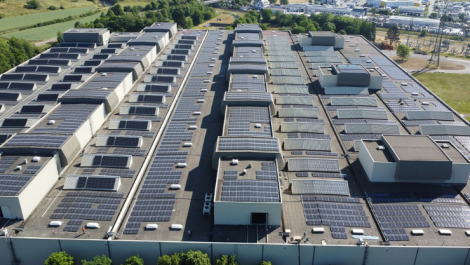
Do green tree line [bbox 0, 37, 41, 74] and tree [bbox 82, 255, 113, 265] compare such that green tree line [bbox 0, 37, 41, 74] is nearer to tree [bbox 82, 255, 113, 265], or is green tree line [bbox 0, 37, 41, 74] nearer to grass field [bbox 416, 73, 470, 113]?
tree [bbox 82, 255, 113, 265]

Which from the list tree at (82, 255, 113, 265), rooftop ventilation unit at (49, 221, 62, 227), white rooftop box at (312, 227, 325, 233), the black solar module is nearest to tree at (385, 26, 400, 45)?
white rooftop box at (312, 227, 325, 233)

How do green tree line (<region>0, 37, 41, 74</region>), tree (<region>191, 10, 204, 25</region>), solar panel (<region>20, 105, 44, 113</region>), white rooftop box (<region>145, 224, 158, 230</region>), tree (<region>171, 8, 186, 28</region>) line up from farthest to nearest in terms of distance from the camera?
tree (<region>191, 10, 204, 25</region>), tree (<region>171, 8, 186, 28</region>), green tree line (<region>0, 37, 41, 74</region>), solar panel (<region>20, 105, 44, 113</region>), white rooftop box (<region>145, 224, 158, 230</region>)

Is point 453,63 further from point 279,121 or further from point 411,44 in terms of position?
point 279,121

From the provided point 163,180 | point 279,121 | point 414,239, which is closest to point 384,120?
point 279,121

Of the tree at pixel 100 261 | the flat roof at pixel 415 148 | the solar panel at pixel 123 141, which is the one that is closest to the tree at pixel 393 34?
the flat roof at pixel 415 148

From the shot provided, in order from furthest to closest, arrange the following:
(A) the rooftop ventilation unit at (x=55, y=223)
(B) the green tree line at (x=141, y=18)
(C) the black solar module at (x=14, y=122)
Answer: (B) the green tree line at (x=141, y=18), (C) the black solar module at (x=14, y=122), (A) the rooftop ventilation unit at (x=55, y=223)

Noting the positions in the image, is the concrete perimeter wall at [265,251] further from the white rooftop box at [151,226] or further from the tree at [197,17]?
the tree at [197,17]
